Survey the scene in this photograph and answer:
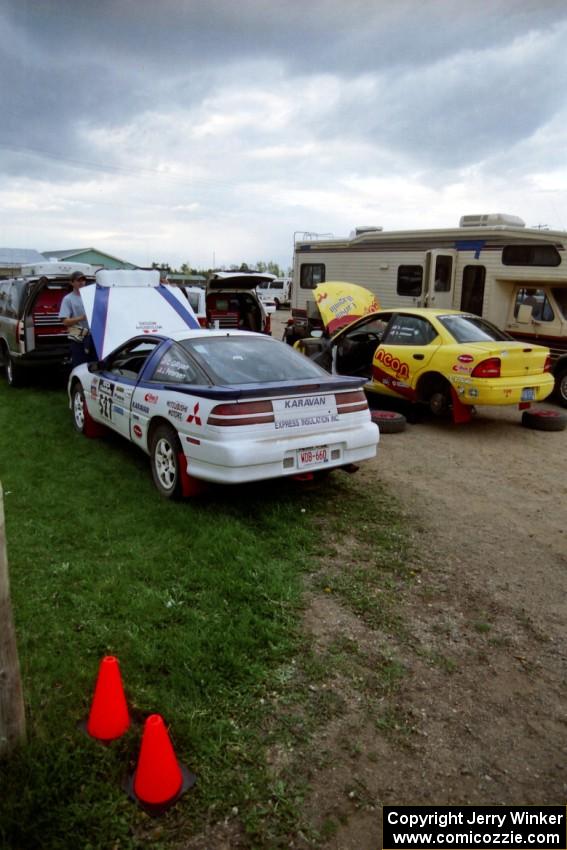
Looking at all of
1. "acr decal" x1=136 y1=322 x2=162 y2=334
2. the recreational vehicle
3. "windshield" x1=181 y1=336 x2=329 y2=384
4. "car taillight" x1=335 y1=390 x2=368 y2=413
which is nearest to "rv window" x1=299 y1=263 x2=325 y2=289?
the recreational vehicle

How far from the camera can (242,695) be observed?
296 cm

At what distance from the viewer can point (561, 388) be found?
Result: 33.5 ft

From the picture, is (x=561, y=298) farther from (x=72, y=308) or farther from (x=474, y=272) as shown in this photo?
(x=72, y=308)

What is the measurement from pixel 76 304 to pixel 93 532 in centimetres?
568

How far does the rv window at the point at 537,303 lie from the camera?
1051 cm

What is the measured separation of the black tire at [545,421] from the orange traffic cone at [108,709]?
7163mm

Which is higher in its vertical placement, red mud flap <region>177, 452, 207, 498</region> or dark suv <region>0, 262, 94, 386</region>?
dark suv <region>0, 262, 94, 386</region>

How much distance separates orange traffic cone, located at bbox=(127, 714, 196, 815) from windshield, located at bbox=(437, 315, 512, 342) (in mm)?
6921

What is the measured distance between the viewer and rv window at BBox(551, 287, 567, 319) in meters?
10.3

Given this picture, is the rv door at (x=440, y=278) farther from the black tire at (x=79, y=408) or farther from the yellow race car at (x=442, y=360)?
the black tire at (x=79, y=408)

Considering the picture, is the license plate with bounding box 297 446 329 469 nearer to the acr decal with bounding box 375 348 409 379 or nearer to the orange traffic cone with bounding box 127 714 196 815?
the orange traffic cone with bounding box 127 714 196 815

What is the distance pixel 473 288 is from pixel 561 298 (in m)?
1.77

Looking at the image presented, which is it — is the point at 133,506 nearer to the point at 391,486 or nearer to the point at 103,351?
the point at 391,486

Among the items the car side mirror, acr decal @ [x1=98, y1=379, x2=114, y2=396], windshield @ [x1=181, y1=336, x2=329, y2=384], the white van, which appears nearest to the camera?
windshield @ [x1=181, y1=336, x2=329, y2=384]
